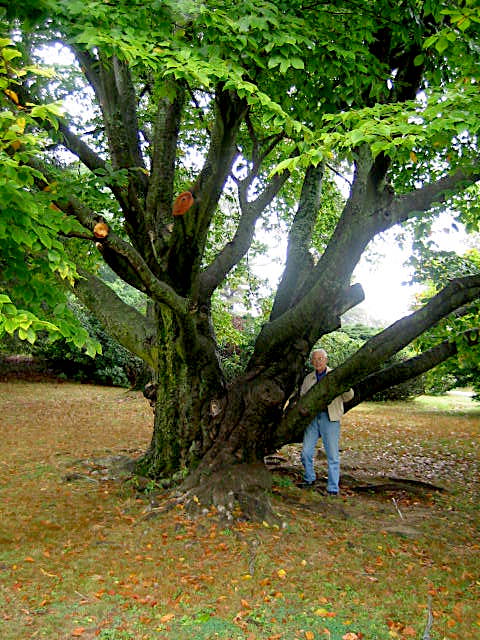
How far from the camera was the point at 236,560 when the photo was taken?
4.64 metres

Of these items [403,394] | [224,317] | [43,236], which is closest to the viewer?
[43,236]

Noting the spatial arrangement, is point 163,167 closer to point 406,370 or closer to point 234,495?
point 406,370

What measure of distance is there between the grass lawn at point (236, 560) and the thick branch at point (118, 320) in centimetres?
177

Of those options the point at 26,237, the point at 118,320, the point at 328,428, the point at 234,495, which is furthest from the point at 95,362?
the point at 26,237

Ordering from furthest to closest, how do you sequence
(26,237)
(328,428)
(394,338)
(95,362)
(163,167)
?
(95,362) < (328,428) < (163,167) < (394,338) < (26,237)

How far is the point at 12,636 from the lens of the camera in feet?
11.3

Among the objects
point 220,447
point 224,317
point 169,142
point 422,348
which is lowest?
point 220,447

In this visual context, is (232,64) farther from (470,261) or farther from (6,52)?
(470,261)

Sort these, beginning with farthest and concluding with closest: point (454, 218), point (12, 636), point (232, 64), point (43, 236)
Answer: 1. point (454, 218)
2. point (232, 64)
3. point (12, 636)
4. point (43, 236)

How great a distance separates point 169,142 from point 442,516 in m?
5.65

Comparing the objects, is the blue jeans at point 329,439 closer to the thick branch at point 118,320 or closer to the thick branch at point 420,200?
the thick branch at point 118,320

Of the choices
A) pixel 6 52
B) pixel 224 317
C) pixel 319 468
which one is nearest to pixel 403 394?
pixel 224 317

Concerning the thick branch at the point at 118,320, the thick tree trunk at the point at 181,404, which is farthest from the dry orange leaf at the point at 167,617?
the thick branch at the point at 118,320

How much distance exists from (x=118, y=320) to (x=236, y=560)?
10.6 ft
